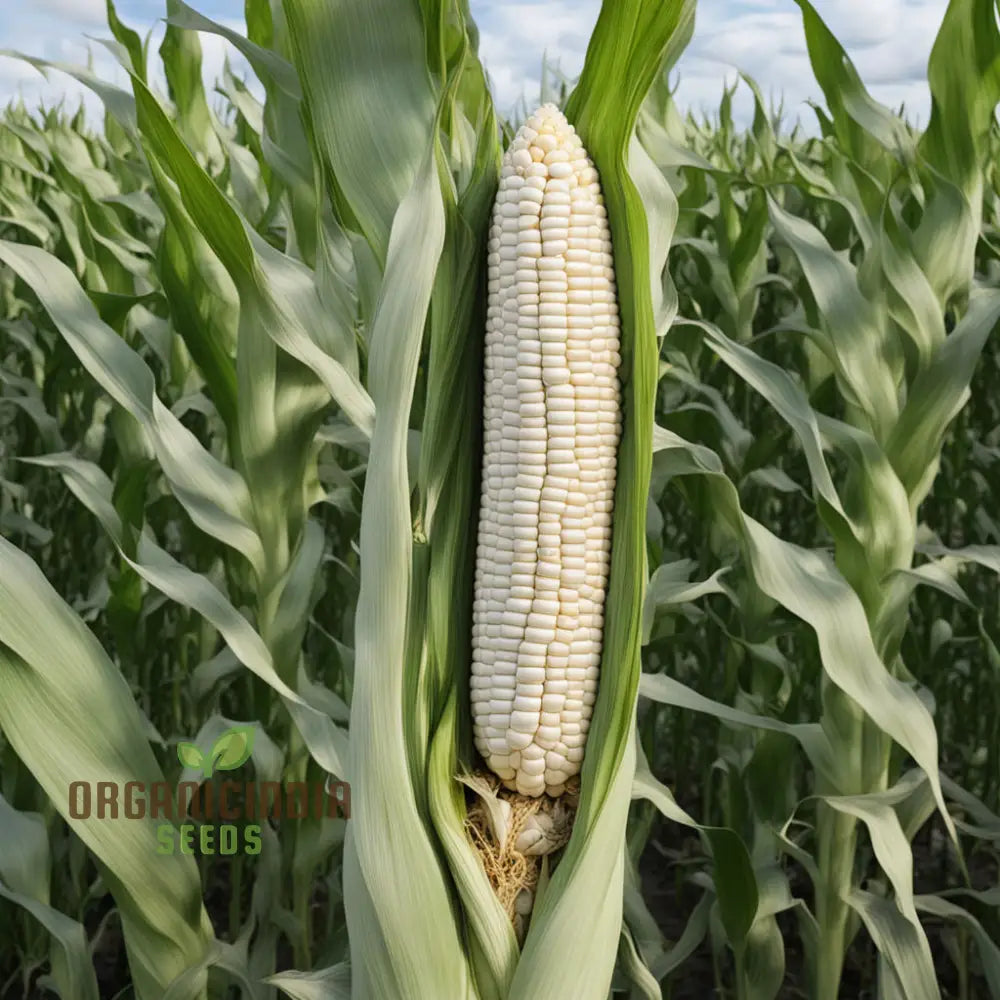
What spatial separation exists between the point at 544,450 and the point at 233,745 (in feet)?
3.33

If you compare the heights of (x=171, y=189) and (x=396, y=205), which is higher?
(x=171, y=189)

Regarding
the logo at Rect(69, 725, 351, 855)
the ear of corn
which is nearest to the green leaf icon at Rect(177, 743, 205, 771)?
the logo at Rect(69, 725, 351, 855)

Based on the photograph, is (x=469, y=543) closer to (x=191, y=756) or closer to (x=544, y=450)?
(x=544, y=450)

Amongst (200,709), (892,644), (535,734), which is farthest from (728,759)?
(535,734)

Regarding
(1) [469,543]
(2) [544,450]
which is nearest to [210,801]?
(1) [469,543]

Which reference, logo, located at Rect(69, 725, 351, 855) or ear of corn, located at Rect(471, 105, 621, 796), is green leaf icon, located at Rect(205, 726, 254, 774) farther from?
ear of corn, located at Rect(471, 105, 621, 796)

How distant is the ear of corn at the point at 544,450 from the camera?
4.30ft

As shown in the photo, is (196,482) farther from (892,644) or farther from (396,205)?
(892,644)

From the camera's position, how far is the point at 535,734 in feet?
4.50

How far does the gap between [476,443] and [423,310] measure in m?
0.22

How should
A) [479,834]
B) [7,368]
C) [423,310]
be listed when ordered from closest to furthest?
[423,310] → [479,834] → [7,368]

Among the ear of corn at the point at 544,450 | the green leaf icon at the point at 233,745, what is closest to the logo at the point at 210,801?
the green leaf icon at the point at 233,745

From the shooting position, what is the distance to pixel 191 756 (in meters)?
2.06

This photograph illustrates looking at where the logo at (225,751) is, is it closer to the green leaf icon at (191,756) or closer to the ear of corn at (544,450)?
the green leaf icon at (191,756)
